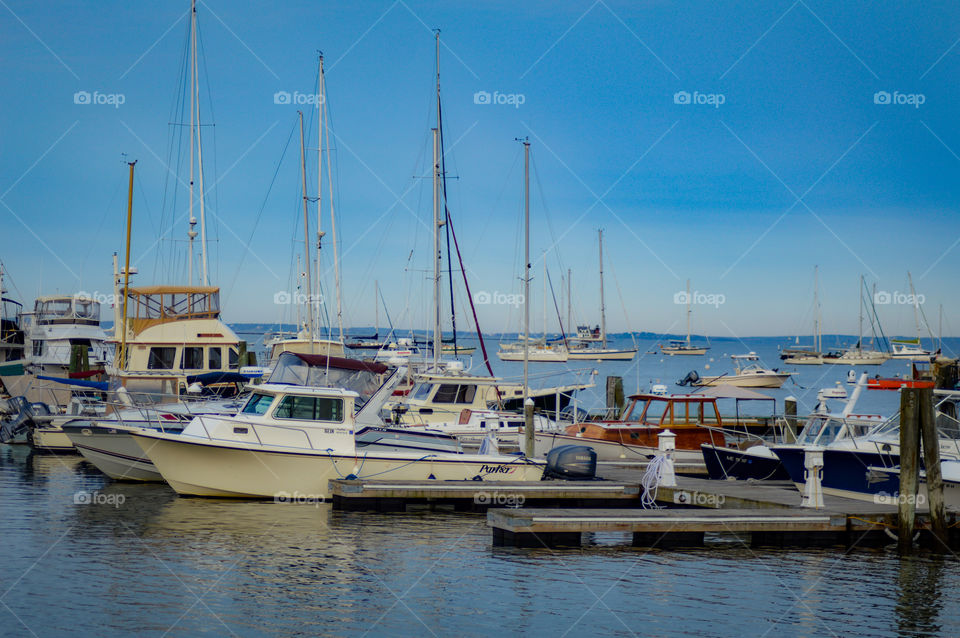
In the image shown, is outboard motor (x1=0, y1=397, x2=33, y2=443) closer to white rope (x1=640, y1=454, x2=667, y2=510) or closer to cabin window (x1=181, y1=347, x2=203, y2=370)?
cabin window (x1=181, y1=347, x2=203, y2=370)

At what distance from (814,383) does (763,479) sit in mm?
68738

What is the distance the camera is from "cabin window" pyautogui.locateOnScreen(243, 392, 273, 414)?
61.9 ft

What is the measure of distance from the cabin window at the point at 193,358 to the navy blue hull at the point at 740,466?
56.7 ft

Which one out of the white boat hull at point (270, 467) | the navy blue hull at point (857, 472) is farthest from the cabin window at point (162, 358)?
the navy blue hull at point (857, 472)

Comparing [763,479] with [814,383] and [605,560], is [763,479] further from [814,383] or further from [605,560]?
Result: [814,383]

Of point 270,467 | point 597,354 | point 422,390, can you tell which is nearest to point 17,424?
point 422,390

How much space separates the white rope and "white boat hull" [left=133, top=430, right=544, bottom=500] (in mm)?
3264

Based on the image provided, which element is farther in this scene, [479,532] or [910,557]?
[479,532]

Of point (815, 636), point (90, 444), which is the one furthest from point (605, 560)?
point (90, 444)

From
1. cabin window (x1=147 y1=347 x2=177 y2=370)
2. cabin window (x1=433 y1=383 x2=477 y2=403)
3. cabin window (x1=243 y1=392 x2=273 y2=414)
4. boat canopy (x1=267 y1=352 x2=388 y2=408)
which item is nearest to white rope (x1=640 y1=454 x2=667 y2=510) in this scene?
boat canopy (x1=267 y1=352 x2=388 y2=408)

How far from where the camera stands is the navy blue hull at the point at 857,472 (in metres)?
17.1

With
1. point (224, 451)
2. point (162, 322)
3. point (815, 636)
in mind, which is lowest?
point (815, 636)

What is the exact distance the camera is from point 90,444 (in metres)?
22.1

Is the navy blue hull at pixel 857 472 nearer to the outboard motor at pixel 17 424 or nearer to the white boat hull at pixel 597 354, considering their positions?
the outboard motor at pixel 17 424
